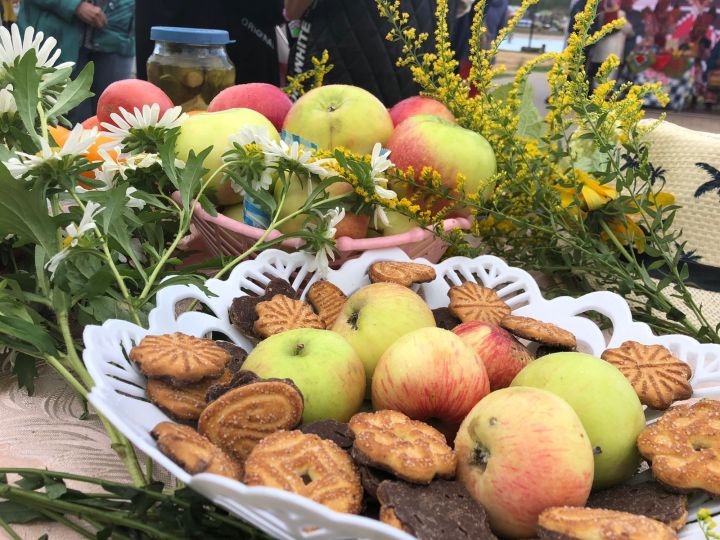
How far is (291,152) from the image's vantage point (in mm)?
875

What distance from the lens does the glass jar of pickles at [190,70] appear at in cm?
130

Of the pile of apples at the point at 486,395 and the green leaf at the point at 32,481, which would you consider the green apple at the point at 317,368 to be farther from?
the green leaf at the point at 32,481

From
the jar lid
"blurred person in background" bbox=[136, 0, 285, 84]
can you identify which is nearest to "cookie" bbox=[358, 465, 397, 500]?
the jar lid

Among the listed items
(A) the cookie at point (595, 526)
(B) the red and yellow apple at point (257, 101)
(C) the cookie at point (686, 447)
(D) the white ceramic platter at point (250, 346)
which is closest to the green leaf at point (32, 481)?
(D) the white ceramic platter at point (250, 346)

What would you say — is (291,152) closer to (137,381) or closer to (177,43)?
(137,381)

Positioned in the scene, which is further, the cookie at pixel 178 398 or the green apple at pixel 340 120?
the green apple at pixel 340 120

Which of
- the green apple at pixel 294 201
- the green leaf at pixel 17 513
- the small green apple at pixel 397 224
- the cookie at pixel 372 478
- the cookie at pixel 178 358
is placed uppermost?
the green apple at pixel 294 201

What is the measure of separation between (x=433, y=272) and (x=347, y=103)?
0.36 m

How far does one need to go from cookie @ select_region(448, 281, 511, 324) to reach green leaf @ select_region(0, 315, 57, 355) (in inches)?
19.0

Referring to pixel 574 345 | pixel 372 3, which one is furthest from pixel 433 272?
pixel 372 3

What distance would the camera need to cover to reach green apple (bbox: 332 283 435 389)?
0.74 m

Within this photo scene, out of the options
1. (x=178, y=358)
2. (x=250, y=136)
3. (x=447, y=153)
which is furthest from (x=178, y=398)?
(x=447, y=153)

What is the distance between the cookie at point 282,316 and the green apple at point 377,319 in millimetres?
36

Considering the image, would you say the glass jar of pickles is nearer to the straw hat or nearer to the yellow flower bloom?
the yellow flower bloom
